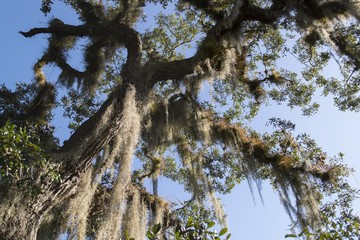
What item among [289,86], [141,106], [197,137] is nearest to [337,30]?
[289,86]

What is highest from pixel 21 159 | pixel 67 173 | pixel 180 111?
pixel 180 111

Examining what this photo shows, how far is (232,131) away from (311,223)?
2.12 m

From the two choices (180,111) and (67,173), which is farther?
(180,111)

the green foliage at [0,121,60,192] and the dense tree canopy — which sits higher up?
the dense tree canopy

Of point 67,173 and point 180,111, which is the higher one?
point 180,111

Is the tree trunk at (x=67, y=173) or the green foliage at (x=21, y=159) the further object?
the tree trunk at (x=67, y=173)

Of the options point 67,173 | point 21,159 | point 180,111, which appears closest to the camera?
point 21,159

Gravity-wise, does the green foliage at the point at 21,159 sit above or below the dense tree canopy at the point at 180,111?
below

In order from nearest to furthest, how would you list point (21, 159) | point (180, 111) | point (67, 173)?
point (21, 159)
point (67, 173)
point (180, 111)

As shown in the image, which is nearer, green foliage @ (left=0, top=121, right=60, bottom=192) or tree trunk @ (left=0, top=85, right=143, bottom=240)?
green foliage @ (left=0, top=121, right=60, bottom=192)

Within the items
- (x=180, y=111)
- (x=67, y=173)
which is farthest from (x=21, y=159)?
(x=180, y=111)

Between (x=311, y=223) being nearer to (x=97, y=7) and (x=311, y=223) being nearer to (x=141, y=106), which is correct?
(x=141, y=106)

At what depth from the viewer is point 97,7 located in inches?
318

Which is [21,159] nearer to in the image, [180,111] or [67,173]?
[67,173]
